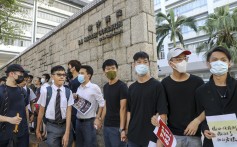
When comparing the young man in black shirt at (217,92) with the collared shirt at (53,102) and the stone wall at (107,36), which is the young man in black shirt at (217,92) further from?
the collared shirt at (53,102)

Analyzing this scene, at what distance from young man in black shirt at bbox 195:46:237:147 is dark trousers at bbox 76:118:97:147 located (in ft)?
7.40

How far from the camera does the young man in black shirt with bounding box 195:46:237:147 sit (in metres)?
2.32

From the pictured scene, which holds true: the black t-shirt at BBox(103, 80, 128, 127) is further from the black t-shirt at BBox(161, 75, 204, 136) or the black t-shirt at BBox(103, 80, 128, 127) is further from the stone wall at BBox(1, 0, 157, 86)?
the black t-shirt at BBox(161, 75, 204, 136)

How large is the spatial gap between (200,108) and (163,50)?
34.9 m

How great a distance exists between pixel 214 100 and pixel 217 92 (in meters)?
0.09

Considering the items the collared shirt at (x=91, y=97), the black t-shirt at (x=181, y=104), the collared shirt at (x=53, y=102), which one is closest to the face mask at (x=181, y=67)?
the black t-shirt at (x=181, y=104)

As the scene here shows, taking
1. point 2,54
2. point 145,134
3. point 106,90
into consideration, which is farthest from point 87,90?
point 2,54

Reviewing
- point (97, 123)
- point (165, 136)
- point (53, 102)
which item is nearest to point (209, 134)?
point (165, 136)

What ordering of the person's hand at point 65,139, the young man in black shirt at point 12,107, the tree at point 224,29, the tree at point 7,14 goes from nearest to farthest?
the young man in black shirt at point 12,107 → the person's hand at point 65,139 → the tree at point 7,14 → the tree at point 224,29

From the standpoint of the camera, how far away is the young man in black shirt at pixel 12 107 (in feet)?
11.4

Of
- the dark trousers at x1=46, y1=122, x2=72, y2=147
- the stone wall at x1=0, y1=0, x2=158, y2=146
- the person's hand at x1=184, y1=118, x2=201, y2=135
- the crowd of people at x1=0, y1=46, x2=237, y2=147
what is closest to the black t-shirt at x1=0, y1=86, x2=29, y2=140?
the crowd of people at x1=0, y1=46, x2=237, y2=147

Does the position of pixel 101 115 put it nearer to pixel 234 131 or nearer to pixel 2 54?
pixel 234 131

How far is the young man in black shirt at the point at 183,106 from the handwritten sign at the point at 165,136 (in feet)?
0.51

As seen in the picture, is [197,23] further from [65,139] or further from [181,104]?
[181,104]
